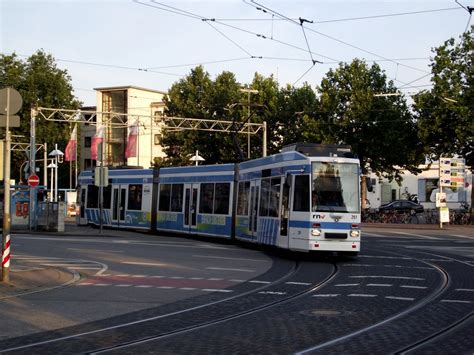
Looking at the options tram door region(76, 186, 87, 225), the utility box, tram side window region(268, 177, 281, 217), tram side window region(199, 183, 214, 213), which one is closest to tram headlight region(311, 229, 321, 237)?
tram side window region(268, 177, 281, 217)

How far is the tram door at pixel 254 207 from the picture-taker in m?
24.4

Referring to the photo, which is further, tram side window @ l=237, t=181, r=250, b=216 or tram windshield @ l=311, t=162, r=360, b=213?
tram side window @ l=237, t=181, r=250, b=216

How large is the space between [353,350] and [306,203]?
12.2 m

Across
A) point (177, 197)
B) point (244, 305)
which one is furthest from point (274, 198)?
point (244, 305)

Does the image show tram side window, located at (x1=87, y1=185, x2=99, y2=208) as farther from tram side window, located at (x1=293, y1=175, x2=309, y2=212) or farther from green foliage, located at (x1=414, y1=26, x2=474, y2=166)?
green foliage, located at (x1=414, y1=26, x2=474, y2=166)

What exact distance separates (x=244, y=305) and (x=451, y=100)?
3576 centimetres

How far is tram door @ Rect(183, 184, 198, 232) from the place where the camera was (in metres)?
30.1

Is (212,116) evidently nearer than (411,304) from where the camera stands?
No

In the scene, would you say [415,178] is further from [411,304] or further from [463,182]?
[411,304]

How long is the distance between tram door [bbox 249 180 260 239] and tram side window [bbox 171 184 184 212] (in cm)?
676

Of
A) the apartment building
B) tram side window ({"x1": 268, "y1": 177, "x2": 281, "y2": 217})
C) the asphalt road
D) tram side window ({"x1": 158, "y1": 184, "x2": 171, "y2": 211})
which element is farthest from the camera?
the apartment building

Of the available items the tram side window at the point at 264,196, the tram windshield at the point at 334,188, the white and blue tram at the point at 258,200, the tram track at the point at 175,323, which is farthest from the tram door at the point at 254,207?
the tram track at the point at 175,323

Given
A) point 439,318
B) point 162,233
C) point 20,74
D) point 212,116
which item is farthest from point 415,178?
point 439,318

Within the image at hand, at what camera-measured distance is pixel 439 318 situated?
10805 mm
